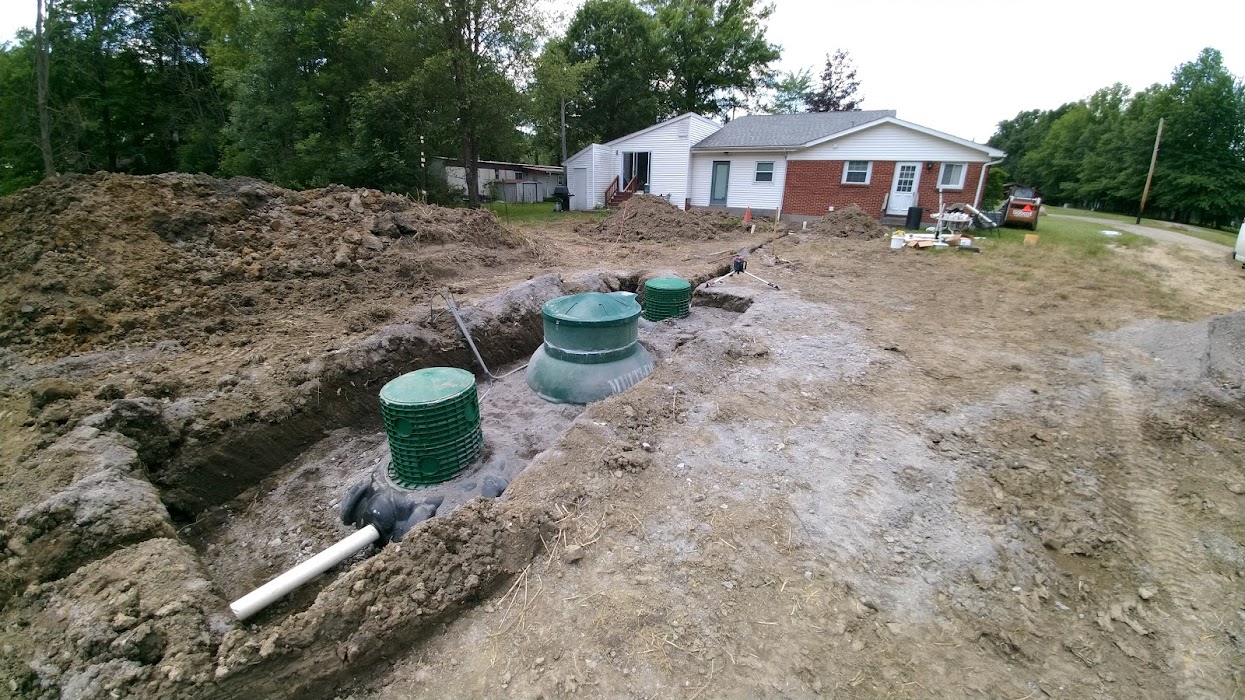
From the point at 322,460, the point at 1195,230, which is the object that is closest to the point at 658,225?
the point at 322,460

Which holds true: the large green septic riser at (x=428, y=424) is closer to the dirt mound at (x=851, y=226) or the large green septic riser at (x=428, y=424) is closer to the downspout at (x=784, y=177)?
the dirt mound at (x=851, y=226)

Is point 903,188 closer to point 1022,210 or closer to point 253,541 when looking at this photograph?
point 1022,210

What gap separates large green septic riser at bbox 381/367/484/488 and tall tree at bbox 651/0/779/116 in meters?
34.3

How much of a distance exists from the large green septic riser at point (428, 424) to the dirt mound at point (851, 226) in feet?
49.0

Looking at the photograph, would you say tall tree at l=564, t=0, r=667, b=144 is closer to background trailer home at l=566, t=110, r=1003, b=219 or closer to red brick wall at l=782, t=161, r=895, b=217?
background trailer home at l=566, t=110, r=1003, b=219

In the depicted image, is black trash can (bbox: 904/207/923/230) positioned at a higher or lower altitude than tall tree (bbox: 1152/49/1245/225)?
lower

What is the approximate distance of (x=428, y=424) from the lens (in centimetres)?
374

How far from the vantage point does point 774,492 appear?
3.49 m

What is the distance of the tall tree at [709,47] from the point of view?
105 ft

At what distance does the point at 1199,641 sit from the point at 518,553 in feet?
11.8

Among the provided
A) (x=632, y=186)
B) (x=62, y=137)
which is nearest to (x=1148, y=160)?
(x=632, y=186)

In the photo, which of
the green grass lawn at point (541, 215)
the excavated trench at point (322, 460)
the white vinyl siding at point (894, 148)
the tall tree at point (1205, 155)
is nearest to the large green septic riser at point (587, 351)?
the excavated trench at point (322, 460)

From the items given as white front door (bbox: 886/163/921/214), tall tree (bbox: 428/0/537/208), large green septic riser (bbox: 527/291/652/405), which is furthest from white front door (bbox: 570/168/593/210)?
large green septic riser (bbox: 527/291/652/405)

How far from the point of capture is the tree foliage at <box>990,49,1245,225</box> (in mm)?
28516
